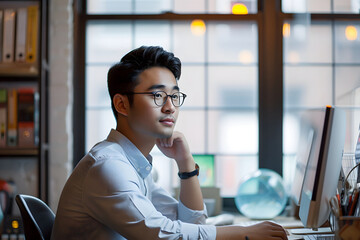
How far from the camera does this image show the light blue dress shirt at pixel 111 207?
3.78 ft

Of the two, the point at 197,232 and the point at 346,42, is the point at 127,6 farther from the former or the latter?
the point at 197,232

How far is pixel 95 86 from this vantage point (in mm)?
2949

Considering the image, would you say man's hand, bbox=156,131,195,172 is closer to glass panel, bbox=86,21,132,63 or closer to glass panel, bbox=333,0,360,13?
glass panel, bbox=86,21,132,63

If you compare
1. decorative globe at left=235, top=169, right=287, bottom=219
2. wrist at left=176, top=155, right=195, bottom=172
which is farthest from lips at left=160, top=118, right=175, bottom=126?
decorative globe at left=235, top=169, right=287, bottom=219

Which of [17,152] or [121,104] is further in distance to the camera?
[17,152]

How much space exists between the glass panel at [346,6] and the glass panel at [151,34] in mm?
1110

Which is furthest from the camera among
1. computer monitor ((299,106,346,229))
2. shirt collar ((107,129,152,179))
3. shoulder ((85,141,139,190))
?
shirt collar ((107,129,152,179))

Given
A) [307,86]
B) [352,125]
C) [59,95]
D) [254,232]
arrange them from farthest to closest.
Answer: [307,86], [59,95], [352,125], [254,232]

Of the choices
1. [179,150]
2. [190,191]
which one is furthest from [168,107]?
[190,191]

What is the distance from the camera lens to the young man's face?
1.38m

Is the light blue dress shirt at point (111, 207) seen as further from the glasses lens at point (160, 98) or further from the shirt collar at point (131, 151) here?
the glasses lens at point (160, 98)

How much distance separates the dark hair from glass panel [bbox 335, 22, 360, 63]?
1721 mm

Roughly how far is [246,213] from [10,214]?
136 cm

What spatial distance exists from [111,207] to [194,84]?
1839 millimetres
